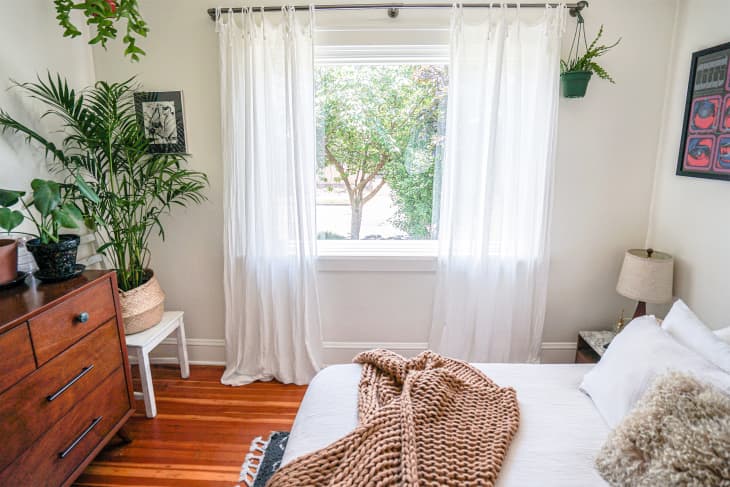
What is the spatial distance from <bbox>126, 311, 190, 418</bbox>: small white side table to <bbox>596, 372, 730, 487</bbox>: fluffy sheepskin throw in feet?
7.02

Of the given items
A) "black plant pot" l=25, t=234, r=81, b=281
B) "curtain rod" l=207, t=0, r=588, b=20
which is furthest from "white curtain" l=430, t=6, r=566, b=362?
"black plant pot" l=25, t=234, r=81, b=281

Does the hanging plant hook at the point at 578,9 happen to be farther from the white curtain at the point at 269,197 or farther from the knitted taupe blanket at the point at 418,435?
the knitted taupe blanket at the point at 418,435

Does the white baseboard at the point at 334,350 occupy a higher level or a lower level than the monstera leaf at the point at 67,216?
lower

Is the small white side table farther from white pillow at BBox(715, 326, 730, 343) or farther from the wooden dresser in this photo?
white pillow at BBox(715, 326, 730, 343)

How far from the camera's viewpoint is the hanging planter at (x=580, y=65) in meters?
2.11

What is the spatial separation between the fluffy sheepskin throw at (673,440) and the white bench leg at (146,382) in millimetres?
2132

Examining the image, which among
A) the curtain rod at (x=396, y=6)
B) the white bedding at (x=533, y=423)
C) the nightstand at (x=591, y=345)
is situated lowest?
the nightstand at (x=591, y=345)

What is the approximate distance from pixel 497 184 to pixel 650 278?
925mm

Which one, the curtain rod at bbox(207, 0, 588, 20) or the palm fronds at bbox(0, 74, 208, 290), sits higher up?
the curtain rod at bbox(207, 0, 588, 20)

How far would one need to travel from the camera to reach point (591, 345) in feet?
7.54

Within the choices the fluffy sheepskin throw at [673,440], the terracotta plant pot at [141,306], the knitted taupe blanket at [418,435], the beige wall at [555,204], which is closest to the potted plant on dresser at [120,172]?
the terracotta plant pot at [141,306]

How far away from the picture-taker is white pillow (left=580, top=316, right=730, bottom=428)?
1.29 m

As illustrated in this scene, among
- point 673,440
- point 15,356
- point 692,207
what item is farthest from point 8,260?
point 692,207

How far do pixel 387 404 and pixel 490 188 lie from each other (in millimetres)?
1475
